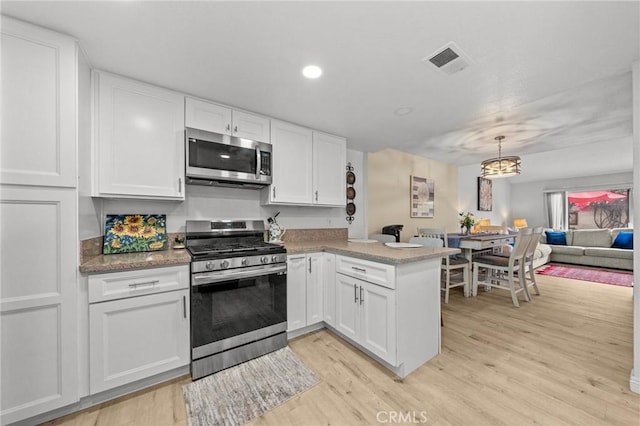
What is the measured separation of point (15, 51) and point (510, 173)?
5.04m

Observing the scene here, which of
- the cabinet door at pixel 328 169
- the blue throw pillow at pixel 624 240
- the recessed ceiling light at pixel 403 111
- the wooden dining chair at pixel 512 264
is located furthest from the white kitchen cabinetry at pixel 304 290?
the blue throw pillow at pixel 624 240

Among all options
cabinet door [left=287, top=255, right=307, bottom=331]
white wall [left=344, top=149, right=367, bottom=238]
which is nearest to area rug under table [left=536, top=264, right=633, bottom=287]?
white wall [left=344, top=149, right=367, bottom=238]

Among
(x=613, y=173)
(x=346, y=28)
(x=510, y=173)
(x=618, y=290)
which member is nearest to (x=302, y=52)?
(x=346, y=28)

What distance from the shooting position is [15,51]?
135 centimetres

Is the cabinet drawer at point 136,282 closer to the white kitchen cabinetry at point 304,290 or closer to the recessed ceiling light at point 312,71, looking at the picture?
the white kitchen cabinetry at point 304,290

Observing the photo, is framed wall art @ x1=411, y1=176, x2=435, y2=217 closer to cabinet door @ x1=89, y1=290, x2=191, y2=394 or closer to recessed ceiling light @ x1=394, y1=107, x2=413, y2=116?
recessed ceiling light @ x1=394, y1=107, x2=413, y2=116

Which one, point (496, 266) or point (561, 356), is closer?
point (561, 356)

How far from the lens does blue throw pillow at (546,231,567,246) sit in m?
6.17

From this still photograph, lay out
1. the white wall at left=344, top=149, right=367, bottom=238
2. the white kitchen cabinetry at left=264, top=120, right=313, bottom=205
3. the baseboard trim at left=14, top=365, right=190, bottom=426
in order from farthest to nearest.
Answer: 1. the white wall at left=344, top=149, right=367, bottom=238
2. the white kitchen cabinetry at left=264, top=120, right=313, bottom=205
3. the baseboard trim at left=14, top=365, right=190, bottom=426

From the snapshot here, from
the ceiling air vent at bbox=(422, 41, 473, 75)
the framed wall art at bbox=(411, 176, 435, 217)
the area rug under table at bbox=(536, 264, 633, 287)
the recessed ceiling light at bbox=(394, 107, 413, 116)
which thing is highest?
the ceiling air vent at bbox=(422, 41, 473, 75)

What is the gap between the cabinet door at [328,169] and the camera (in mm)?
2934

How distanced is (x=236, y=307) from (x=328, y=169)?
6.03 feet

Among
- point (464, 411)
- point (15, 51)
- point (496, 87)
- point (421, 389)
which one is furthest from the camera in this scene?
point (496, 87)

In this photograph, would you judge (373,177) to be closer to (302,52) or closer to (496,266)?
(496,266)
